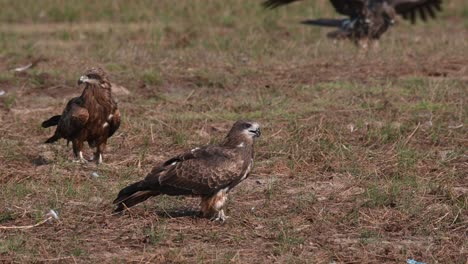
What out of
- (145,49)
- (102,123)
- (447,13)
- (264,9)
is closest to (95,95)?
(102,123)

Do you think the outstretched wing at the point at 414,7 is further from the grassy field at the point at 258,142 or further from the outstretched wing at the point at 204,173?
the outstretched wing at the point at 204,173

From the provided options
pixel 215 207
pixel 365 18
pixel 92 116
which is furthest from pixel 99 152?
pixel 365 18

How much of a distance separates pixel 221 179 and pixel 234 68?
5181 mm

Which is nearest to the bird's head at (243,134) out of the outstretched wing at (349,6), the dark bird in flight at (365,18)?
the dark bird in flight at (365,18)

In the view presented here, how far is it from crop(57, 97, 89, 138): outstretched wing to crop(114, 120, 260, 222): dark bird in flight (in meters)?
1.77

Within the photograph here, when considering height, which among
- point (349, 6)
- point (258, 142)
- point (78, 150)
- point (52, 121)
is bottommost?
point (349, 6)

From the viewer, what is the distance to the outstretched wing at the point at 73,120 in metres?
7.98

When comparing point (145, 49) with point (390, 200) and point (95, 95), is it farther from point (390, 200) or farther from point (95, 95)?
point (390, 200)

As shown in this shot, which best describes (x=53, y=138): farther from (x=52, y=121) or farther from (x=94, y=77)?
(x=94, y=77)

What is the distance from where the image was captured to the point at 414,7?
15.1m

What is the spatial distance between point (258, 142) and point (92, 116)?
4.57ft

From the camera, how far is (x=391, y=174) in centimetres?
746

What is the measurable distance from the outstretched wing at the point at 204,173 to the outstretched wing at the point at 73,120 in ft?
5.92

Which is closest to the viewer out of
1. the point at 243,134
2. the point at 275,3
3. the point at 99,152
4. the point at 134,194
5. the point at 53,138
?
the point at 134,194
